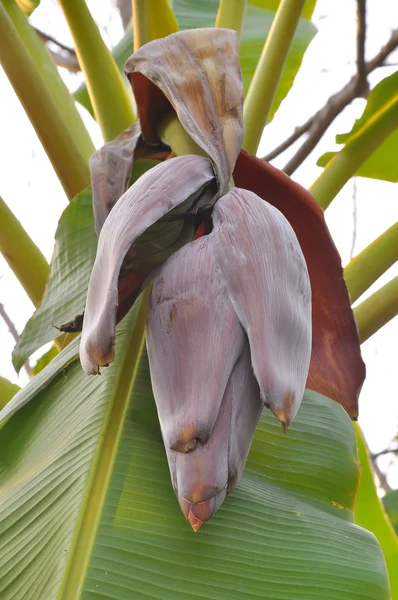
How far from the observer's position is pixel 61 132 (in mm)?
759

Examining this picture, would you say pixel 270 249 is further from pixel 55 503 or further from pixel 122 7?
pixel 122 7

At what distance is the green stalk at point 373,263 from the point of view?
0.78 m

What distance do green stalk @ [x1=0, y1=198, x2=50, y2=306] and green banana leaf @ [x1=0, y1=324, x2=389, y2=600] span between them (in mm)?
244

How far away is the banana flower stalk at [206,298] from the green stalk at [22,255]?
335 mm

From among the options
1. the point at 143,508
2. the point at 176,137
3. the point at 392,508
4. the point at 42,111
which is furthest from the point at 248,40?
the point at 143,508

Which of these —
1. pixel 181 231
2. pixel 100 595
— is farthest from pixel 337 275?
pixel 100 595

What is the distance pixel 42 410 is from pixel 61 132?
0.34 metres

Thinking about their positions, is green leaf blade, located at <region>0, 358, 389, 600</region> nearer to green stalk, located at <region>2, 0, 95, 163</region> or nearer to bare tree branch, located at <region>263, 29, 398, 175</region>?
green stalk, located at <region>2, 0, 95, 163</region>

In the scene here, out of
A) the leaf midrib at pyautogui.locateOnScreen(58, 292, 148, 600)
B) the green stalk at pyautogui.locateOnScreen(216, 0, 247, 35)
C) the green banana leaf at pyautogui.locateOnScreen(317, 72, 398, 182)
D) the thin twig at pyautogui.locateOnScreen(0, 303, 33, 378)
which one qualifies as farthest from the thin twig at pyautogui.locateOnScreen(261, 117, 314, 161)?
the thin twig at pyautogui.locateOnScreen(0, 303, 33, 378)

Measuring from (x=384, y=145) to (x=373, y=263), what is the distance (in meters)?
0.29

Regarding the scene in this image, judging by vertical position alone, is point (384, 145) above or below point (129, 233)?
below

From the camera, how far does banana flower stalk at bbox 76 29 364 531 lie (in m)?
0.33

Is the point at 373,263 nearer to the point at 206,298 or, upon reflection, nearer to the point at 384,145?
the point at 384,145

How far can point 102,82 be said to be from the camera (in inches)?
31.3
